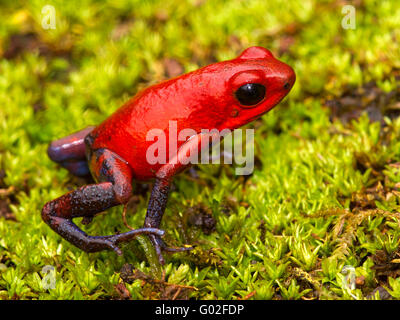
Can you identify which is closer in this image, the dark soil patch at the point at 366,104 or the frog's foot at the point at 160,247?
the frog's foot at the point at 160,247

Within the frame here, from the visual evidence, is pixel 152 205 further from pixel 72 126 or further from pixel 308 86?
pixel 308 86

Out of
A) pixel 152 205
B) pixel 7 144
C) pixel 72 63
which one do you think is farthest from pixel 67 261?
pixel 72 63

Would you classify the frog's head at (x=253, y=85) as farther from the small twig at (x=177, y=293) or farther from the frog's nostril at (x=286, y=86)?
the small twig at (x=177, y=293)

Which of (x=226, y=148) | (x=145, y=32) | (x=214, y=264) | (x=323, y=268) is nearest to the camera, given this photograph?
(x=323, y=268)
